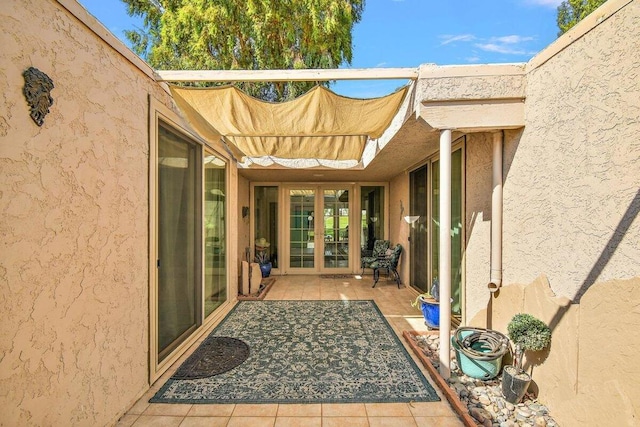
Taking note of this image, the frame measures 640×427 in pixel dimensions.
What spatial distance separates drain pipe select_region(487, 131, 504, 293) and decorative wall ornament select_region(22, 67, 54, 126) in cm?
338

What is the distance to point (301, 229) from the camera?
7586 millimetres

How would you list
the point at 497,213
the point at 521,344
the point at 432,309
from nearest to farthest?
the point at 521,344, the point at 497,213, the point at 432,309

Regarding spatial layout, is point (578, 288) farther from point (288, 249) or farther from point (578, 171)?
point (288, 249)

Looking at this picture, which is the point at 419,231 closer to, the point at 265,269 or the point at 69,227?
the point at 265,269

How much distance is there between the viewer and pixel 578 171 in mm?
1985

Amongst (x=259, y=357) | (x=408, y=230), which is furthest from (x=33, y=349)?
(x=408, y=230)

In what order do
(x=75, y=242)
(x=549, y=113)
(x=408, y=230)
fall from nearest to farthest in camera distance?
(x=75, y=242) → (x=549, y=113) → (x=408, y=230)

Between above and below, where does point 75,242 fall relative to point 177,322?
above

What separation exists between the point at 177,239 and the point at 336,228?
16.0ft

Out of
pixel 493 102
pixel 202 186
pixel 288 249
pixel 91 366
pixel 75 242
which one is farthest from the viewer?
pixel 288 249

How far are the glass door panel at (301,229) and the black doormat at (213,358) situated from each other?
4.09m

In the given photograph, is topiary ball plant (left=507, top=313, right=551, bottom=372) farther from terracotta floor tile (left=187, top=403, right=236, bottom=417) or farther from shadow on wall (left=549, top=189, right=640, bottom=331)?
terracotta floor tile (left=187, top=403, right=236, bottom=417)

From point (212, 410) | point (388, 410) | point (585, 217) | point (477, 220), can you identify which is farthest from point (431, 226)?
point (212, 410)

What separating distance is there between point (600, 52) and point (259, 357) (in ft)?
12.3
